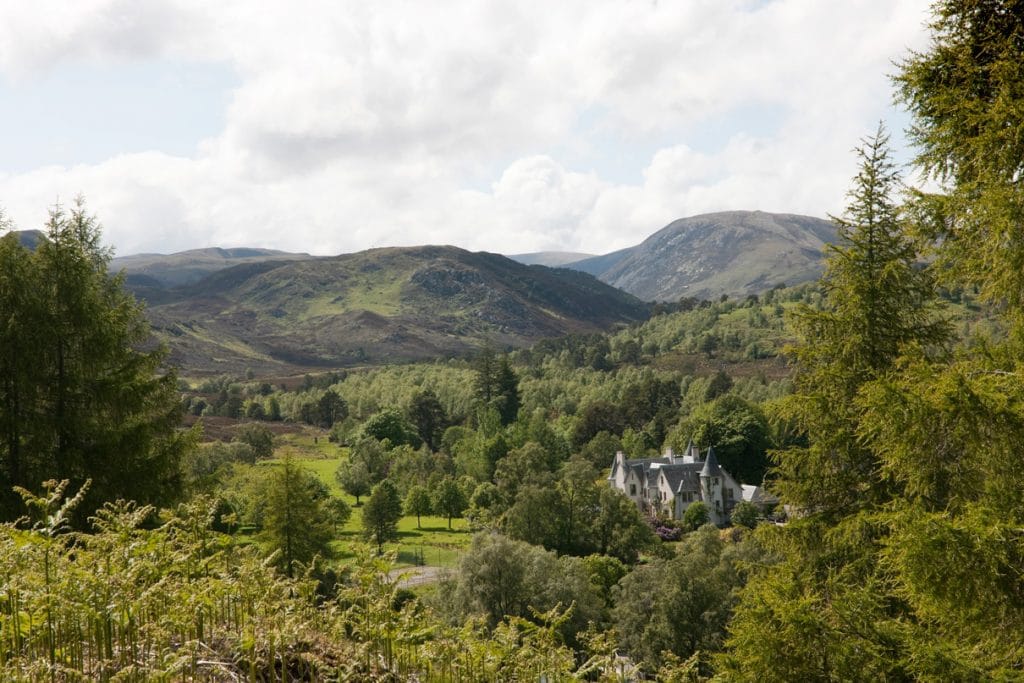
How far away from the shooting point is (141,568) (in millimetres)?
5059

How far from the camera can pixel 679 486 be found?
61.0 m

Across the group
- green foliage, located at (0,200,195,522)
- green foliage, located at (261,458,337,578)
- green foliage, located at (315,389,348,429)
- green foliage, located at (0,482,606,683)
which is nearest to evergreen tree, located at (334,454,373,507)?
green foliage, located at (261,458,337,578)

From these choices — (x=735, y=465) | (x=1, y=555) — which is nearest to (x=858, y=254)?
(x=1, y=555)

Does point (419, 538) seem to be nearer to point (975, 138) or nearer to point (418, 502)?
point (418, 502)

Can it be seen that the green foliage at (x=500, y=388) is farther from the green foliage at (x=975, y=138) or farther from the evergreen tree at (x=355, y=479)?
the green foliage at (x=975, y=138)

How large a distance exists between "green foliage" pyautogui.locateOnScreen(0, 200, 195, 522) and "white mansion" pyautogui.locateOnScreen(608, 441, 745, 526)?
50683 mm

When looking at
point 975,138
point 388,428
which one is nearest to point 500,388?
point 388,428

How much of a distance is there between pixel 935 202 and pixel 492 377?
91.8m

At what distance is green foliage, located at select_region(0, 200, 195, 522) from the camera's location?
1216cm

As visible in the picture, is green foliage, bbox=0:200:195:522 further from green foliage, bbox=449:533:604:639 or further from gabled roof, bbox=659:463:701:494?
gabled roof, bbox=659:463:701:494

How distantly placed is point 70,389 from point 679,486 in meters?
55.3

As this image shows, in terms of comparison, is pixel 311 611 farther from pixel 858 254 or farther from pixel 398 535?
pixel 398 535

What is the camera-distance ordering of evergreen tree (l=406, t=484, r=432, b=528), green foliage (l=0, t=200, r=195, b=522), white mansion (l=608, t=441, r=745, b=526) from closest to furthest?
green foliage (l=0, t=200, r=195, b=522)
evergreen tree (l=406, t=484, r=432, b=528)
white mansion (l=608, t=441, r=745, b=526)

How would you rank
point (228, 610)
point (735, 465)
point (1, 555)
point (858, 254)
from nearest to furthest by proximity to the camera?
point (1, 555)
point (228, 610)
point (858, 254)
point (735, 465)
